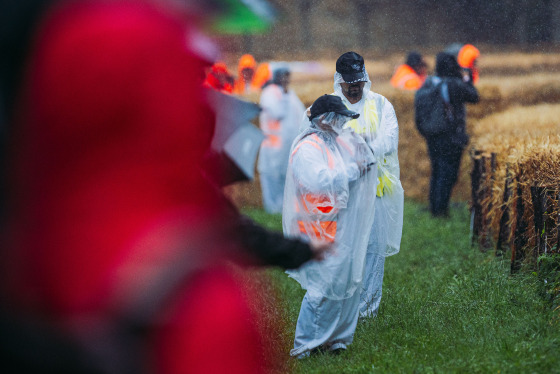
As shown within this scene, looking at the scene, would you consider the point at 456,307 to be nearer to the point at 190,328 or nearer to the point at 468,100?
the point at 190,328

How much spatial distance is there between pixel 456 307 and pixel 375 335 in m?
0.71

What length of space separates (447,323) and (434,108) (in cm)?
518

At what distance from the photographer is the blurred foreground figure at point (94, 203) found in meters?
1.60

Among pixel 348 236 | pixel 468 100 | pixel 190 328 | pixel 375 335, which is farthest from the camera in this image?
pixel 468 100

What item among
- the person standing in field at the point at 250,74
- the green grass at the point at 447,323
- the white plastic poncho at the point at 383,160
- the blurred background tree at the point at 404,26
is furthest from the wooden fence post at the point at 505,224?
the blurred background tree at the point at 404,26

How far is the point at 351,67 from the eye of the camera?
529cm

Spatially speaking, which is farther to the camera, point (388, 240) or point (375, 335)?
point (388, 240)

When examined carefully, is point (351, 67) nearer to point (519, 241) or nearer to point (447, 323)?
point (447, 323)

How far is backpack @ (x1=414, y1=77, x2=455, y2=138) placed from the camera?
9.62 metres

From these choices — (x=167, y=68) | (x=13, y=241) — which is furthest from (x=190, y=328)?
(x=167, y=68)

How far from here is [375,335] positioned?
494cm

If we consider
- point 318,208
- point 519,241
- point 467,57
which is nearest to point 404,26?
point 467,57

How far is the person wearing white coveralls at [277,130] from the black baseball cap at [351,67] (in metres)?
5.61

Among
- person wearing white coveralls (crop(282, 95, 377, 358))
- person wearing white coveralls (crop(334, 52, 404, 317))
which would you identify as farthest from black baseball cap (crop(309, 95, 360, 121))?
person wearing white coveralls (crop(334, 52, 404, 317))
